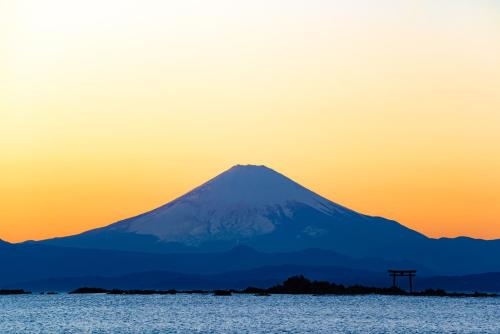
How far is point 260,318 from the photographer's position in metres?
131

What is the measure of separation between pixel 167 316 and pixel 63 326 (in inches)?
878

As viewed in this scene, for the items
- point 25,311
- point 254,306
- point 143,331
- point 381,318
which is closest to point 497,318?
point 381,318

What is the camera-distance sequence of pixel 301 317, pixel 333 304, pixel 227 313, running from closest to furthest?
pixel 301 317, pixel 227 313, pixel 333 304

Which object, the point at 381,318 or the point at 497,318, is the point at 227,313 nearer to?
the point at 381,318

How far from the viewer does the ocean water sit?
114m

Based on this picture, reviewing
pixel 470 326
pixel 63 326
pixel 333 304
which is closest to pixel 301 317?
pixel 470 326

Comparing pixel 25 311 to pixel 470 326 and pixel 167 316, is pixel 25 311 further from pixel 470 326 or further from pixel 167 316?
pixel 470 326

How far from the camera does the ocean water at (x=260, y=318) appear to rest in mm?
114188

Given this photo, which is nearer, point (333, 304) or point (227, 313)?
point (227, 313)

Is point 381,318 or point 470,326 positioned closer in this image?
point 470,326

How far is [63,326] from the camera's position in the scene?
118 meters

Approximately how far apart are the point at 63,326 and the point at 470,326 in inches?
1700

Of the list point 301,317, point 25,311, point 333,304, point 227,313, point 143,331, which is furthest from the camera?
point 333,304

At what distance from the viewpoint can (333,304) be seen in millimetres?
174500
